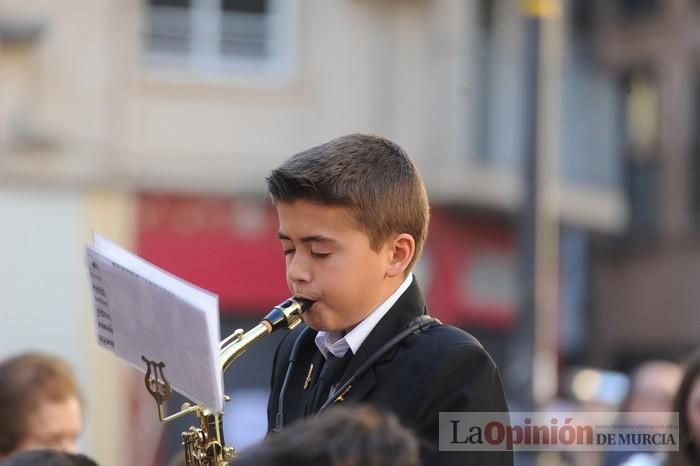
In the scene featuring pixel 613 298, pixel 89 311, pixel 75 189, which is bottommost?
pixel 613 298

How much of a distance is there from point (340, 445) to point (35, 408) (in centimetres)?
277

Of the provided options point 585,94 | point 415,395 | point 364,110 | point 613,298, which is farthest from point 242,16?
point 415,395

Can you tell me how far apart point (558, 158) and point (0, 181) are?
22.3 ft

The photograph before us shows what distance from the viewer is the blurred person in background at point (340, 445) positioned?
7.56ft

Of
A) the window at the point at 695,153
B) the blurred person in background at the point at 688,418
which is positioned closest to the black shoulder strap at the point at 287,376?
the blurred person in background at the point at 688,418

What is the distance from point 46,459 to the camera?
360 centimetres

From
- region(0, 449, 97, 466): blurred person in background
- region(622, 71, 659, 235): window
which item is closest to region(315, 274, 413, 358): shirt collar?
region(0, 449, 97, 466): blurred person in background

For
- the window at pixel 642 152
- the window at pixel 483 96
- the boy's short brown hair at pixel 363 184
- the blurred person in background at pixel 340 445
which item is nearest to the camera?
the blurred person in background at pixel 340 445

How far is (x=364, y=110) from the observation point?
15867 millimetres

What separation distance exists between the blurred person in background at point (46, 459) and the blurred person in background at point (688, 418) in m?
2.07

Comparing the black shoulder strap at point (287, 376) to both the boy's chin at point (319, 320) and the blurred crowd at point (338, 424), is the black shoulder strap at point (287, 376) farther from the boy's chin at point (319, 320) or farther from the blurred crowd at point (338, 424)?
the blurred crowd at point (338, 424)

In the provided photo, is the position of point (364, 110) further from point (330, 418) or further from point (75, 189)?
point (330, 418)

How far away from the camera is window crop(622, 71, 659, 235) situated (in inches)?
942

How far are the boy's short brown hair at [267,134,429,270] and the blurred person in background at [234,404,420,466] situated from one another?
2.62ft
